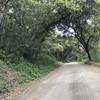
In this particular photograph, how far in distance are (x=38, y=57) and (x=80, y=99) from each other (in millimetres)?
21568

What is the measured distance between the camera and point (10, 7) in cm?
2358

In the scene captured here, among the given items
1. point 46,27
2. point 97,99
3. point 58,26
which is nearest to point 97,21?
point 58,26

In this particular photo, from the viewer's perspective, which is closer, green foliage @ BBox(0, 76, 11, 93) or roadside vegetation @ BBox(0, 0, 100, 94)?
green foliage @ BBox(0, 76, 11, 93)

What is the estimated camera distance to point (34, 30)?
89.8 feet

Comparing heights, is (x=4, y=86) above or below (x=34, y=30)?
below

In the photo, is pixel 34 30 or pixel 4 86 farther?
pixel 34 30

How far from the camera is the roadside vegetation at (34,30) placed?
65.1 ft

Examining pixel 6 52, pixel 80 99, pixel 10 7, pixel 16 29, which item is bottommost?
pixel 80 99

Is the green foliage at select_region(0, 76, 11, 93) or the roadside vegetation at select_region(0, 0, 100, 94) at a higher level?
the roadside vegetation at select_region(0, 0, 100, 94)

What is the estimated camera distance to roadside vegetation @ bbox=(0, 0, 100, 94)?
65.1 feet

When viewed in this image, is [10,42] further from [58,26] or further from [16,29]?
[58,26]

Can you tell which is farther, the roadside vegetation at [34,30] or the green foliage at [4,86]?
the roadside vegetation at [34,30]

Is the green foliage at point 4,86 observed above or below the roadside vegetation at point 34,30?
below

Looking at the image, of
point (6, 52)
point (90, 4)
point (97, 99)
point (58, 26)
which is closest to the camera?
point (97, 99)
